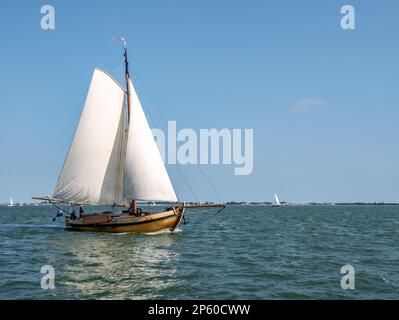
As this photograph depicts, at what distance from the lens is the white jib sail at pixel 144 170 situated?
40.0 metres

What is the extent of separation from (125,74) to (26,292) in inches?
1222

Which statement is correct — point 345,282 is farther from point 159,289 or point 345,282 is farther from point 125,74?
point 125,74

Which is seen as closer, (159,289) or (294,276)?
(159,289)

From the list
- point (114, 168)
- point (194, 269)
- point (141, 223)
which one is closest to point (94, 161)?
point (114, 168)

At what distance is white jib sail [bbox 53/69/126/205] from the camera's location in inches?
1682

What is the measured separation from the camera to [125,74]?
148 feet

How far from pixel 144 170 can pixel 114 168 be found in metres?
4.53

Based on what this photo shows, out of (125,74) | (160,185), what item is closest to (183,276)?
(160,185)
